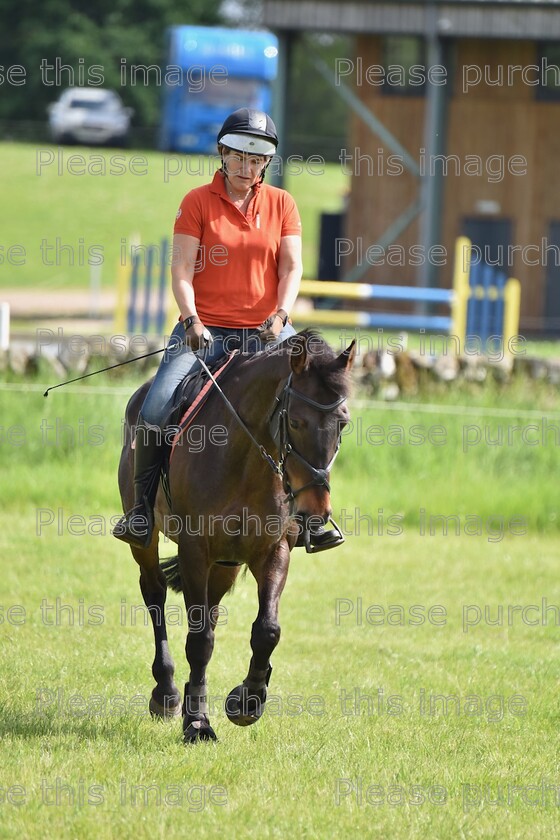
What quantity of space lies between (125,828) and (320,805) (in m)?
0.88

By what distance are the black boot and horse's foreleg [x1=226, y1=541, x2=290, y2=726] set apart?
989 millimetres

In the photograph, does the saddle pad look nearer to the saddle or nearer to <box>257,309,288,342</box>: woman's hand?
the saddle

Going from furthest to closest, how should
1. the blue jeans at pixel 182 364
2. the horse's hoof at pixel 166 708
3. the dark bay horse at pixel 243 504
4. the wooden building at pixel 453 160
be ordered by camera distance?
1. the wooden building at pixel 453 160
2. the horse's hoof at pixel 166 708
3. the blue jeans at pixel 182 364
4. the dark bay horse at pixel 243 504

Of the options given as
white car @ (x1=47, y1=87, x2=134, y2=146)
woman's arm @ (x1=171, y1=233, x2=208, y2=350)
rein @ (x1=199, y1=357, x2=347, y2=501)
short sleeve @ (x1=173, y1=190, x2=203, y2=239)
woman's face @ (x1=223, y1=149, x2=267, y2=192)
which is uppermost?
white car @ (x1=47, y1=87, x2=134, y2=146)

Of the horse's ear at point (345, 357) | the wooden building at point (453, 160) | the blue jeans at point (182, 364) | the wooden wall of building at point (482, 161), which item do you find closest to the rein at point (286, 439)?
the horse's ear at point (345, 357)

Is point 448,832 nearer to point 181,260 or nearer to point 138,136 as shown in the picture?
point 181,260

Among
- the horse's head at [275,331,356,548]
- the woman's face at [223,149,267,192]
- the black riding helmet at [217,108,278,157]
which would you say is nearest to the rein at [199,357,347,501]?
the horse's head at [275,331,356,548]

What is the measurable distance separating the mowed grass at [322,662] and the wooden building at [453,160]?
41.4ft

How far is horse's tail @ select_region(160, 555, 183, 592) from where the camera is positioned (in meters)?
7.34

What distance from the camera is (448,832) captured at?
17.1 feet

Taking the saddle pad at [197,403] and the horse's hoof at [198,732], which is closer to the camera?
the horse's hoof at [198,732]

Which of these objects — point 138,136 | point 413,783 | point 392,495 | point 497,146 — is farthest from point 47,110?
point 413,783

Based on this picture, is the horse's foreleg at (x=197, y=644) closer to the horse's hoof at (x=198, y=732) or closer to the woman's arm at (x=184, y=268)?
the horse's hoof at (x=198, y=732)

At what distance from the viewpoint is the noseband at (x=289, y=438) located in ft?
18.2
